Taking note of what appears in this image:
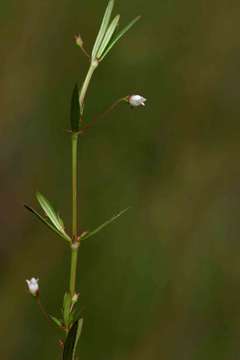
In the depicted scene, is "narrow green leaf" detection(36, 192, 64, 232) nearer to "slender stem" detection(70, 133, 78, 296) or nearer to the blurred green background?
"slender stem" detection(70, 133, 78, 296)

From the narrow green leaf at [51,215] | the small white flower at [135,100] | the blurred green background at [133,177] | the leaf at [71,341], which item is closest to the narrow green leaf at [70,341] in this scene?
the leaf at [71,341]

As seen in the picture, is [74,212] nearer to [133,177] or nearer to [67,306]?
[67,306]

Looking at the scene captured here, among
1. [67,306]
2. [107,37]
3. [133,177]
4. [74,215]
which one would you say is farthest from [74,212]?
[133,177]

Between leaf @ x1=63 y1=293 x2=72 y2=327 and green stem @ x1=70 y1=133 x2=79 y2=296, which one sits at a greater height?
green stem @ x1=70 y1=133 x2=79 y2=296

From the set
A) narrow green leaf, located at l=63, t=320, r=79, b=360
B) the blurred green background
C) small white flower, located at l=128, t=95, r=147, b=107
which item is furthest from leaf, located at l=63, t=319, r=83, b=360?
the blurred green background

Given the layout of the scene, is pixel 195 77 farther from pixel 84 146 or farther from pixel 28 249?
pixel 28 249

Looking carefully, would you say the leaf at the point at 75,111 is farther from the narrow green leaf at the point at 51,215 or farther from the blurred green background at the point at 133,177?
the blurred green background at the point at 133,177

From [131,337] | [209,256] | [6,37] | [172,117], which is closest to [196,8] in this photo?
[172,117]

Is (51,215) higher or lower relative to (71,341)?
higher
